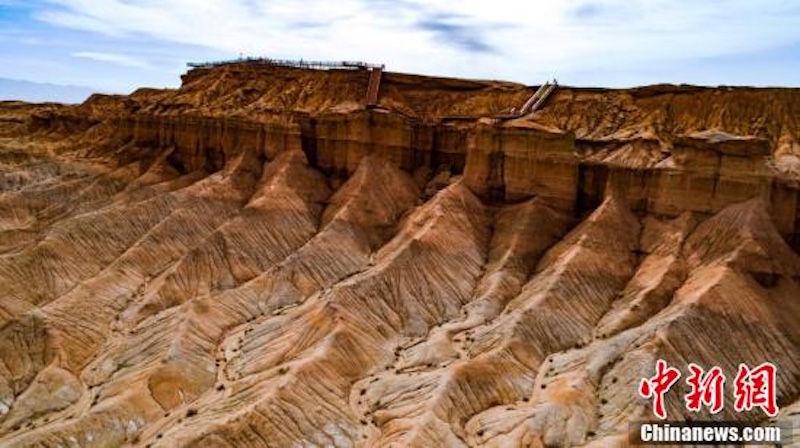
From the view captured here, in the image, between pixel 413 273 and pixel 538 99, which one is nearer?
pixel 413 273

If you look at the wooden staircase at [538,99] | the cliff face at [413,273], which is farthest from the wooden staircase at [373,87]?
the wooden staircase at [538,99]

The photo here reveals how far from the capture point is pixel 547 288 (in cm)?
4612

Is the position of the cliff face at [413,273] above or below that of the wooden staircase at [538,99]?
below

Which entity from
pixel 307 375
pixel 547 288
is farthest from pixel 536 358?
pixel 307 375

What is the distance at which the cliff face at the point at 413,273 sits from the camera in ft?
125

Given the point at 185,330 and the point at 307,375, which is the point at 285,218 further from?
the point at 307,375

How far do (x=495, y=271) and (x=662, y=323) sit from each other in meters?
12.7

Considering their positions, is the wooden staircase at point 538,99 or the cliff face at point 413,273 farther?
the wooden staircase at point 538,99

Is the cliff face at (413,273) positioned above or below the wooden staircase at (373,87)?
below

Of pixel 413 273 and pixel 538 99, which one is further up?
pixel 538 99

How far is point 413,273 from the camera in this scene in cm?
4959

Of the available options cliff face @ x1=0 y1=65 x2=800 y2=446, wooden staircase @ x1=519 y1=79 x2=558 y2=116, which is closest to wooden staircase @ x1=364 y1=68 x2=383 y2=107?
cliff face @ x1=0 y1=65 x2=800 y2=446

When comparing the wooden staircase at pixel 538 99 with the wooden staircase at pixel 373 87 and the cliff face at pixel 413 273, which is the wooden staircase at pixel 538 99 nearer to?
the cliff face at pixel 413 273

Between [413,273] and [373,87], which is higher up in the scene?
[373,87]
